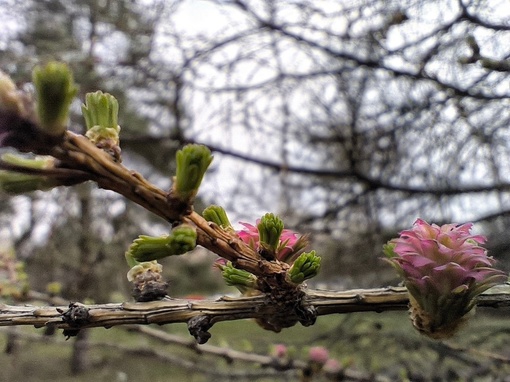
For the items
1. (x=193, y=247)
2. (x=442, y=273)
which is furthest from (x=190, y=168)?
(x=442, y=273)

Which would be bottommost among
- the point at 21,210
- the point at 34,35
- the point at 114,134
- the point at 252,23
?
the point at 114,134

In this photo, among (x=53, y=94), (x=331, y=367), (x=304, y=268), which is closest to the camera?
(x=53, y=94)

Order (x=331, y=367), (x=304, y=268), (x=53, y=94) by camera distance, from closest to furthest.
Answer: (x=53, y=94)
(x=304, y=268)
(x=331, y=367)

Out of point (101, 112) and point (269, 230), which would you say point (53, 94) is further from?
point (269, 230)

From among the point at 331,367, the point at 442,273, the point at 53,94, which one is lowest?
the point at 331,367

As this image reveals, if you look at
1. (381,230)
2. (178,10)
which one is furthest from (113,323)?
(178,10)

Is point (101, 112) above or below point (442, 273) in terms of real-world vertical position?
above

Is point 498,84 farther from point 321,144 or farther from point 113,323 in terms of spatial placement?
point 321,144
